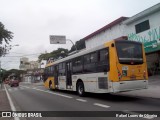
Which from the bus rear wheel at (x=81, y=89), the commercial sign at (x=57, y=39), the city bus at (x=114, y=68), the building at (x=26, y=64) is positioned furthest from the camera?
the building at (x=26, y=64)

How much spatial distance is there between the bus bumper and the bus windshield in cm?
103

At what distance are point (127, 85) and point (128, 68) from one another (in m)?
0.90

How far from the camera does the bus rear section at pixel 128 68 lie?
38.9 feet

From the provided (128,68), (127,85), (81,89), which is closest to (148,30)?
(81,89)

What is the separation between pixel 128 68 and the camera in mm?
12266

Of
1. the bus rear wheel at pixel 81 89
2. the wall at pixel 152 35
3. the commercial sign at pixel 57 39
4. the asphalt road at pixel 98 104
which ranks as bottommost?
the asphalt road at pixel 98 104

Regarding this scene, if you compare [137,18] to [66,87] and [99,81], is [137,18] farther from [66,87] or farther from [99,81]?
[99,81]

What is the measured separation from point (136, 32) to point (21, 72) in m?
106

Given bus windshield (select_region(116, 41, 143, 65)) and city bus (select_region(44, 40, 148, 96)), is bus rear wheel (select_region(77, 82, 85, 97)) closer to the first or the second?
city bus (select_region(44, 40, 148, 96))

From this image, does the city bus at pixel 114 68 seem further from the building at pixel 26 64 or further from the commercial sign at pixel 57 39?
the building at pixel 26 64

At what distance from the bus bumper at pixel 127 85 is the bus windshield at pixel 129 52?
1.03 metres

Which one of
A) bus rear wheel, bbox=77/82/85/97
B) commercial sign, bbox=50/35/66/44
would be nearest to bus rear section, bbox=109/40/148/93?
bus rear wheel, bbox=77/82/85/97

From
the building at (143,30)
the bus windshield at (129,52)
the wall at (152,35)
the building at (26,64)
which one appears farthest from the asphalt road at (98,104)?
the building at (26,64)

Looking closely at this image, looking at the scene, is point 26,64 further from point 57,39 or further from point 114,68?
point 114,68
